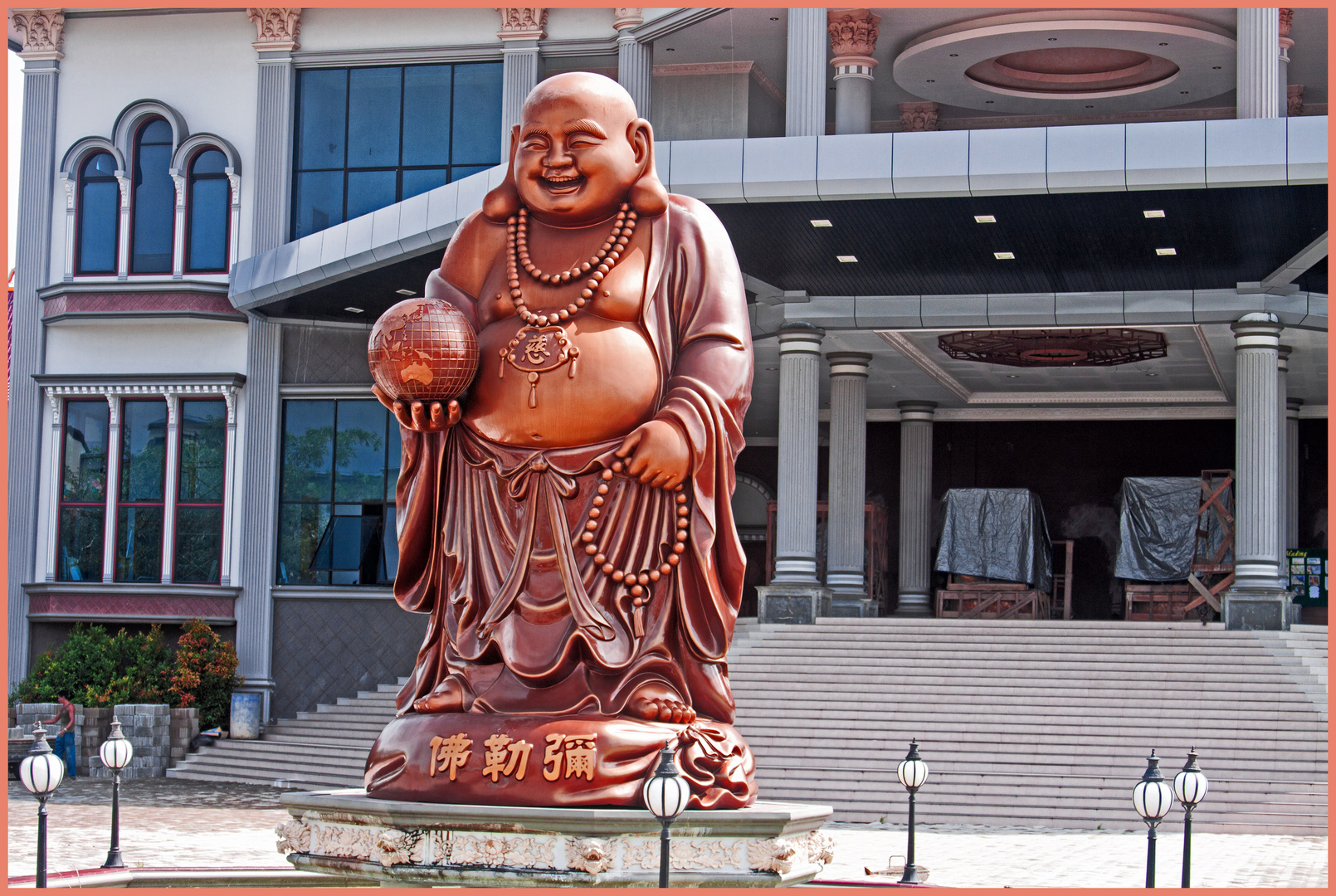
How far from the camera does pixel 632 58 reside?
2281 centimetres

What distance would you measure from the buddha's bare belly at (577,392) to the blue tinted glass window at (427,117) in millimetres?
18410

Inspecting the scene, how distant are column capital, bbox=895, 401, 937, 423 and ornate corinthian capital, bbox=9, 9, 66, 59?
15.9m

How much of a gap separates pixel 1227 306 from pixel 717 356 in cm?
1692

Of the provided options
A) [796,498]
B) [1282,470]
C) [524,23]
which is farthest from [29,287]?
[1282,470]

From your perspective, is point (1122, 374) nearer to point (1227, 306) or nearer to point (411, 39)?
point (1227, 306)

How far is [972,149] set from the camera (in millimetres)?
17125

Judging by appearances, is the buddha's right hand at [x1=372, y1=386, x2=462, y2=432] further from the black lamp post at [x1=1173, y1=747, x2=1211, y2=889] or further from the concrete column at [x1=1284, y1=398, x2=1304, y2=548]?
the concrete column at [x1=1284, y1=398, x2=1304, y2=548]

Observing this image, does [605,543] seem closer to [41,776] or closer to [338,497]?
[41,776]

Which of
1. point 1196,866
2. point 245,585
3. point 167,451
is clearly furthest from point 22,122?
point 1196,866

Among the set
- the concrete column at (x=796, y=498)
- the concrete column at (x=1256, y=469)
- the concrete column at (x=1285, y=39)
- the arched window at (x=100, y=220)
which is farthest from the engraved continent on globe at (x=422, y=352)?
the arched window at (x=100, y=220)

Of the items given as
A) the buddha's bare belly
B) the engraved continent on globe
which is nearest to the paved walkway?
the buddha's bare belly

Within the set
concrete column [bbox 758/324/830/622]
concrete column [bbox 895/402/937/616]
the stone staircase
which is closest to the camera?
the stone staircase

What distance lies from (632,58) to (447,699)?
17909 mm

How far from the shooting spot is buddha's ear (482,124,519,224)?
6.63 m
